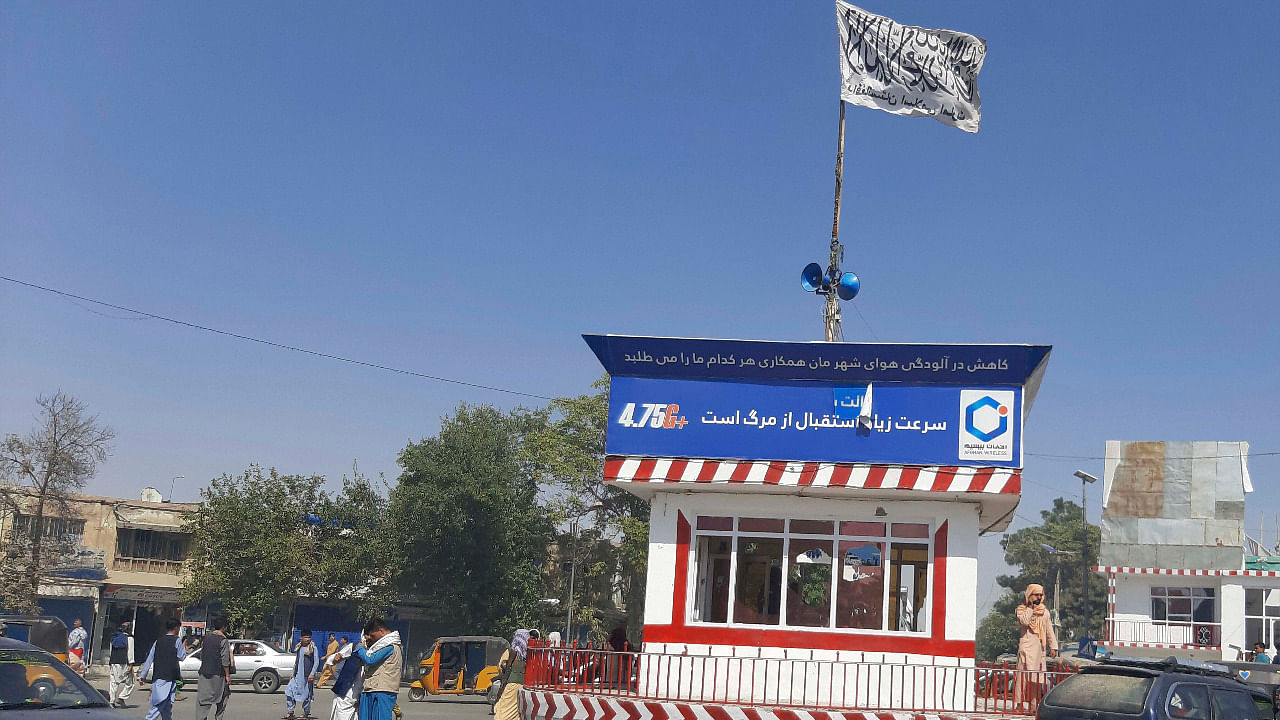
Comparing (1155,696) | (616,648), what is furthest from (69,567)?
(1155,696)

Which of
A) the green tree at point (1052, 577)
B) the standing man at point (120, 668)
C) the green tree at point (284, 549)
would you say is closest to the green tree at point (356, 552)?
the green tree at point (284, 549)

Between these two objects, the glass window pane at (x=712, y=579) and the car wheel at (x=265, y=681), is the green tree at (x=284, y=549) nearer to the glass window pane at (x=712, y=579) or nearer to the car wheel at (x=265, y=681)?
the car wheel at (x=265, y=681)

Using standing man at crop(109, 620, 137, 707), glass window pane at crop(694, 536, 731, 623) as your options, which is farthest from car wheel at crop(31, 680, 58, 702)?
standing man at crop(109, 620, 137, 707)

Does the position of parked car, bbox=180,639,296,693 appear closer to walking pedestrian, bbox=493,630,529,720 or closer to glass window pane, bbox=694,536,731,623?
walking pedestrian, bbox=493,630,529,720

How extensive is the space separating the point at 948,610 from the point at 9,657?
10.4 metres

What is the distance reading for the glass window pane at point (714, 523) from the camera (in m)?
14.7

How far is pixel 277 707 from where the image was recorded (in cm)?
2573

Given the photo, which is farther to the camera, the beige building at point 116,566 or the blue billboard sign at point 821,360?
the beige building at point 116,566

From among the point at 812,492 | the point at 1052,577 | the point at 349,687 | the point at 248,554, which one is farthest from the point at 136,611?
the point at 1052,577

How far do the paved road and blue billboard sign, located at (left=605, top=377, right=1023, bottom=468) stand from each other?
12308mm

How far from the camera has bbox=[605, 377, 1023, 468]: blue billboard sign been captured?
45.4ft

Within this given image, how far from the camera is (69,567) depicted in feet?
134

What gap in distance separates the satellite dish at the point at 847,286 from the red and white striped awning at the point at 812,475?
11.1 feet

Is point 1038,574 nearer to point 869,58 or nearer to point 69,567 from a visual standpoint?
point 69,567
